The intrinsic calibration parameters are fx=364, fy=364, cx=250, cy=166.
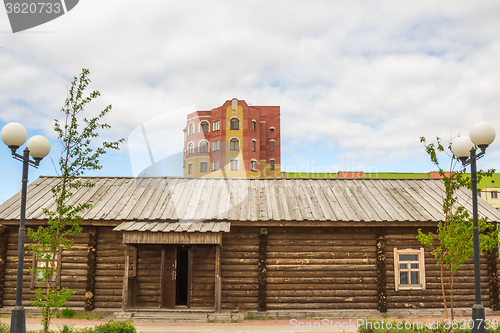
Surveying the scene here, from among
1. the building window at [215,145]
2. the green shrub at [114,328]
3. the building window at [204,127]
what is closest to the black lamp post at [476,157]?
the green shrub at [114,328]

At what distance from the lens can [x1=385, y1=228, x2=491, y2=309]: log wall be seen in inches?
498

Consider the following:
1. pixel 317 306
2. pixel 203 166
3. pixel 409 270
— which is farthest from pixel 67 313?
pixel 203 166

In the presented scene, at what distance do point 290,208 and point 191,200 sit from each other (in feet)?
12.7

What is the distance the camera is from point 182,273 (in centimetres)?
1332

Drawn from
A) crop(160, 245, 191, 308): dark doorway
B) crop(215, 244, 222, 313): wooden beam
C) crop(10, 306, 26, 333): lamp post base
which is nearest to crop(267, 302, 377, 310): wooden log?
crop(215, 244, 222, 313): wooden beam

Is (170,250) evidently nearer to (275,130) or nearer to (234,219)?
(234,219)

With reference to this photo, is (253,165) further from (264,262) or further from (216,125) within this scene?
(264,262)

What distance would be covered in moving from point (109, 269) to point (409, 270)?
1053 centimetres

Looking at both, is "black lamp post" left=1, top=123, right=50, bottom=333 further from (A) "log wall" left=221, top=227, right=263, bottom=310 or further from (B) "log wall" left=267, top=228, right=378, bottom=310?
(B) "log wall" left=267, top=228, right=378, bottom=310

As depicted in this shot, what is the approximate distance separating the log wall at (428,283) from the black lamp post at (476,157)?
5108 millimetres

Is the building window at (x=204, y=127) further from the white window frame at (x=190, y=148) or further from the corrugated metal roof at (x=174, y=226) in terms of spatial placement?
the corrugated metal roof at (x=174, y=226)

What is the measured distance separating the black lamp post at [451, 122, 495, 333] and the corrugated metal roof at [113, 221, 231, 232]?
6787mm

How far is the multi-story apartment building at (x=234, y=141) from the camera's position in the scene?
48.7 metres

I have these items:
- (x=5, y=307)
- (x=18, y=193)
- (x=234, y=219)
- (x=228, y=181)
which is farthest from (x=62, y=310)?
(x=228, y=181)
